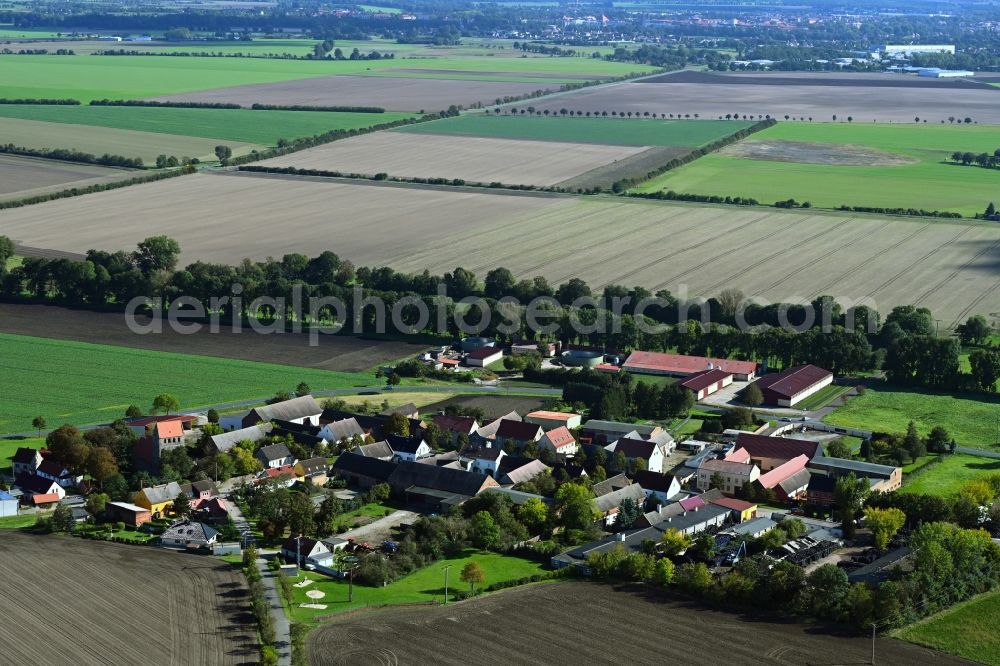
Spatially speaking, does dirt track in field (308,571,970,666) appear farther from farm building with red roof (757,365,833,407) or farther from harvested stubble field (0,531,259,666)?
farm building with red roof (757,365,833,407)

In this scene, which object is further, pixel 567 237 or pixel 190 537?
pixel 567 237

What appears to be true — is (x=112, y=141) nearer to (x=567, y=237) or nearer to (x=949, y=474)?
(x=567, y=237)

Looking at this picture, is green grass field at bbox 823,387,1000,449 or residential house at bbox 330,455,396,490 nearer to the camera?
residential house at bbox 330,455,396,490

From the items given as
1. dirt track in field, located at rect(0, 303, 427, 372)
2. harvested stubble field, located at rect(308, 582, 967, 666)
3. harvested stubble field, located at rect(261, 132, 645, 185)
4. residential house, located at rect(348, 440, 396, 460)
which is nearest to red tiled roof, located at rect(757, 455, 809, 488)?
harvested stubble field, located at rect(308, 582, 967, 666)

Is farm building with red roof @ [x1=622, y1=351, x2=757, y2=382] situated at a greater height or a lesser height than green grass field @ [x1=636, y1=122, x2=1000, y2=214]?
lesser

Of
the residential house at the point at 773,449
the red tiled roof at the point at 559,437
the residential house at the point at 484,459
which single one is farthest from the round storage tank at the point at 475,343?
the residential house at the point at 773,449

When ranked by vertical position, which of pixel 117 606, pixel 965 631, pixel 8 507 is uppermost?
pixel 8 507

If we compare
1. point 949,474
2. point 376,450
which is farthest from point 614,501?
point 949,474
